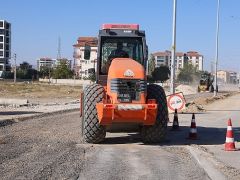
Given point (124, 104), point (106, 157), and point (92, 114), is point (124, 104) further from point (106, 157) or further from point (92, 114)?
point (106, 157)

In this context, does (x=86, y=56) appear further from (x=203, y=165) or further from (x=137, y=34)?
(x=203, y=165)

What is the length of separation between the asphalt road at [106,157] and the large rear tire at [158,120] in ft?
1.03

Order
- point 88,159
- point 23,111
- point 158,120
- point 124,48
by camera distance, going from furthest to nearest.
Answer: point 23,111
point 124,48
point 158,120
point 88,159

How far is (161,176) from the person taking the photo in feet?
32.1

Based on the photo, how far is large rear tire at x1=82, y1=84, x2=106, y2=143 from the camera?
1422cm

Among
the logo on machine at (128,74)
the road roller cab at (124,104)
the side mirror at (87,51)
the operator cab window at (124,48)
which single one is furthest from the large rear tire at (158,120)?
the side mirror at (87,51)

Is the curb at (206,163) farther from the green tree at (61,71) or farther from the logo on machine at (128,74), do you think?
the green tree at (61,71)

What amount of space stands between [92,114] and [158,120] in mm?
1934

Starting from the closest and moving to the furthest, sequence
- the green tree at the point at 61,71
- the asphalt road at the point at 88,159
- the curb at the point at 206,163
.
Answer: the asphalt road at the point at 88,159, the curb at the point at 206,163, the green tree at the point at 61,71

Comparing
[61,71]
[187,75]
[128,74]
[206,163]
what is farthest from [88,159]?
[187,75]

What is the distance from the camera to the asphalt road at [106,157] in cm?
991

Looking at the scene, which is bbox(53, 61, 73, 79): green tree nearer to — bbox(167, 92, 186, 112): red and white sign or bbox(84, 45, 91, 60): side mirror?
bbox(167, 92, 186, 112): red and white sign

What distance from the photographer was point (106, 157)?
1209cm

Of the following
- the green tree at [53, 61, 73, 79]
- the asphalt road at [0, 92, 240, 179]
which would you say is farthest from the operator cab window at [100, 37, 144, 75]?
the green tree at [53, 61, 73, 79]
